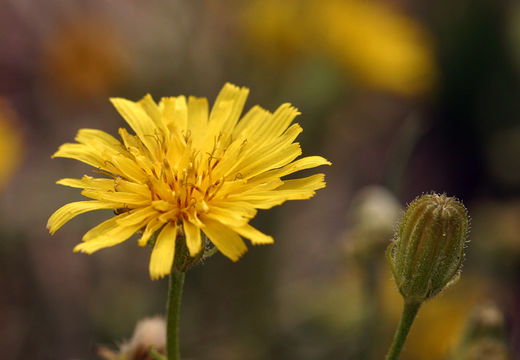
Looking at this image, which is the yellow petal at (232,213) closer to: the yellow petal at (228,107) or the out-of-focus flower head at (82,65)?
the yellow petal at (228,107)

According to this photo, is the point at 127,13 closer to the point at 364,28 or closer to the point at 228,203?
the point at 364,28

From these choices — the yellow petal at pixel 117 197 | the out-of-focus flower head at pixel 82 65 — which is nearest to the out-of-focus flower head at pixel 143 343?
the yellow petal at pixel 117 197

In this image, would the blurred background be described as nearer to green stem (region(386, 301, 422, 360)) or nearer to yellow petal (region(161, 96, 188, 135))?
green stem (region(386, 301, 422, 360))

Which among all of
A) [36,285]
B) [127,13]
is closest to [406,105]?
[127,13]

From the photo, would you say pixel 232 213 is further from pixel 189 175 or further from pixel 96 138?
pixel 96 138

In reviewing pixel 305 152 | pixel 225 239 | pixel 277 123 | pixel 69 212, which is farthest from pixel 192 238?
pixel 305 152

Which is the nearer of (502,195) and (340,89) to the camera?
(340,89)
